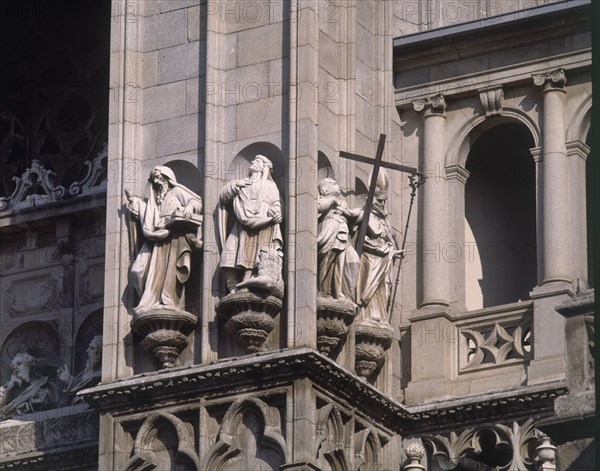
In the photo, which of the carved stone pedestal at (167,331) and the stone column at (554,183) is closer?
the carved stone pedestal at (167,331)

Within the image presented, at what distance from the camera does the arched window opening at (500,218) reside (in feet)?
107

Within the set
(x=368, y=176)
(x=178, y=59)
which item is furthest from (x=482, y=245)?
(x=178, y=59)

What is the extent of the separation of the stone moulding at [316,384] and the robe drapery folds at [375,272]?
3.33ft

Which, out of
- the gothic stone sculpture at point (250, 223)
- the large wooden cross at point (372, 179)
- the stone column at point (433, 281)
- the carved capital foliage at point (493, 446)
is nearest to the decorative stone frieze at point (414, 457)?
the carved capital foliage at point (493, 446)

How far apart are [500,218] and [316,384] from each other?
171 inches

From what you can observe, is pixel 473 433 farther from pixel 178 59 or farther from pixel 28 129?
pixel 28 129

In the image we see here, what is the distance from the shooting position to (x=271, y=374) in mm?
29484

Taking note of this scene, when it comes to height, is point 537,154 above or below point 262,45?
below

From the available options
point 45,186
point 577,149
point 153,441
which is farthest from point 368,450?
point 45,186

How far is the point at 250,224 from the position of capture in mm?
29984

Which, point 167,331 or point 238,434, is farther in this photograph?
point 167,331

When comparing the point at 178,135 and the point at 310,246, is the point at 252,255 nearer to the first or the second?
the point at 310,246

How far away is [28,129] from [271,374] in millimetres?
7384

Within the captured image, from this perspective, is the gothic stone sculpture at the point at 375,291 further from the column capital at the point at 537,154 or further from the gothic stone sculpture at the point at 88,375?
the gothic stone sculpture at the point at 88,375
